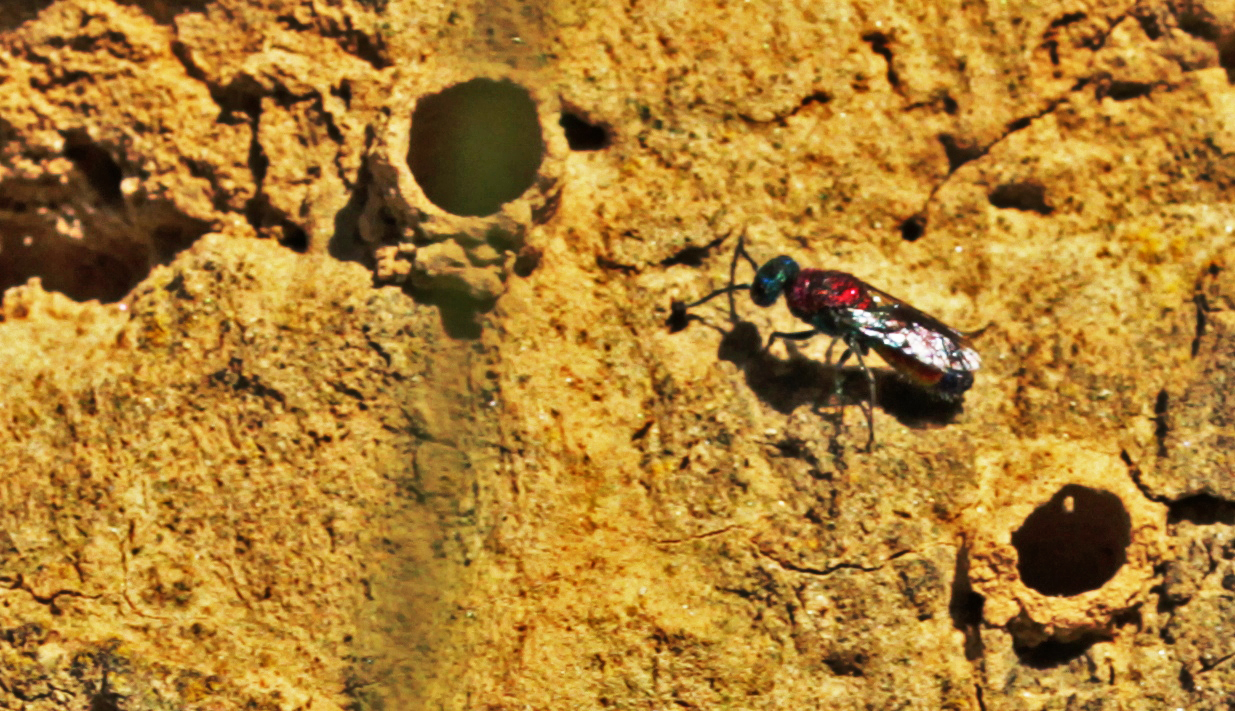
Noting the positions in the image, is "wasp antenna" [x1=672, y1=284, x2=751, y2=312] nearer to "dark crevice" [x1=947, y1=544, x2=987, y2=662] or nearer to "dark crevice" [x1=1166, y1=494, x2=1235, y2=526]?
"dark crevice" [x1=947, y1=544, x2=987, y2=662]

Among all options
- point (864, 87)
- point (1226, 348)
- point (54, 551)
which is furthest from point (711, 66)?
point (54, 551)

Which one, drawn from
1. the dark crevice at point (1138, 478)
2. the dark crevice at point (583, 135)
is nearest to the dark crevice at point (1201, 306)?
the dark crevice at point (1138, 478)

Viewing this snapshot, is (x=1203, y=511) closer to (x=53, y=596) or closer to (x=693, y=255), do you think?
(x=693, y=255)

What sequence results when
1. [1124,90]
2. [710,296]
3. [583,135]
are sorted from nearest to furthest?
[710,296]
[583,135]
[1124,90]

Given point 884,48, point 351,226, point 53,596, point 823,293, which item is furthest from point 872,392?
point 53,596

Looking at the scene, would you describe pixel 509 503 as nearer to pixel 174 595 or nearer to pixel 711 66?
pixel 174 595

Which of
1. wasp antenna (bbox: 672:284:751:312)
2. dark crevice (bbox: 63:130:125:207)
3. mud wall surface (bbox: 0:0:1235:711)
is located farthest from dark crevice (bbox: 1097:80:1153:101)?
dark crevice (bbox: 63:130:125:207)
